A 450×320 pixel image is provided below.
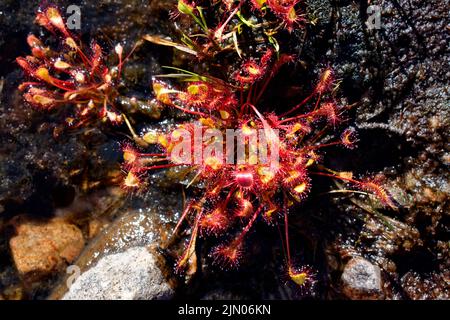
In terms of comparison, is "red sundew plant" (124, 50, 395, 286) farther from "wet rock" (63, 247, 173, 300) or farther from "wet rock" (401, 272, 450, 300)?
"wet rock" (401, 272, 450, 300)

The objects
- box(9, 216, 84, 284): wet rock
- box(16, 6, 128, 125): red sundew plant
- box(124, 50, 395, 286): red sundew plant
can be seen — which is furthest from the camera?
box(9, 216, 84, 284): wet rock

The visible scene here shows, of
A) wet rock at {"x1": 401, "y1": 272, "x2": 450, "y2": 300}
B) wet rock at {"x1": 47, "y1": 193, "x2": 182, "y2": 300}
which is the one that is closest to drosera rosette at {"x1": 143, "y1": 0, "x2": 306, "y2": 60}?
wet rock at {"x1": 47, "y1": 193, "x2": 182, "y2": 300}

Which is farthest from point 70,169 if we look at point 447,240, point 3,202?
point 447,240

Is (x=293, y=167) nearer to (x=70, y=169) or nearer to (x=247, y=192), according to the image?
(x=247, y=192)

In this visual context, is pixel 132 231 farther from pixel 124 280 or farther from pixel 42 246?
pixel 42 246

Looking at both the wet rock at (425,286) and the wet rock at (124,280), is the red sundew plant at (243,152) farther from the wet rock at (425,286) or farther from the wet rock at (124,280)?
the wet rock at (425,286)
